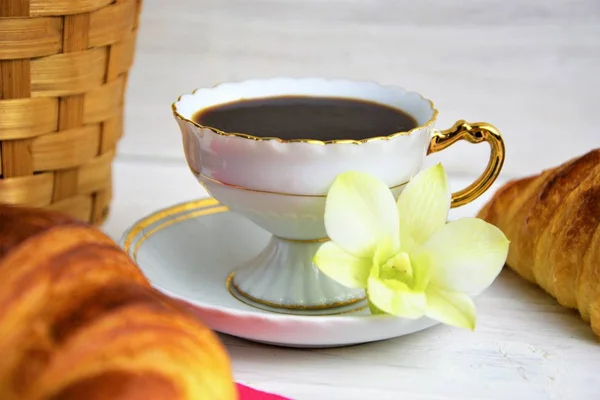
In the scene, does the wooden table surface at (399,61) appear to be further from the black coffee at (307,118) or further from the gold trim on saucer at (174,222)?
the black coffee at (307,118)

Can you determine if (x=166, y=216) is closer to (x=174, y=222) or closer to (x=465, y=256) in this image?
(x=174, y=222)

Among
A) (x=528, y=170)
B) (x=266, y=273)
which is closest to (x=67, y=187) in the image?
(x=266, y=273)

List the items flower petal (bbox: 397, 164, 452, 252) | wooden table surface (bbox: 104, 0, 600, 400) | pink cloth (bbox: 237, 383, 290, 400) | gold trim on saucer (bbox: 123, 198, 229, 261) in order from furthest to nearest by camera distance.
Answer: wooden table surface (bbox: 104, 0, 600, 400), gold trim on saucer (bbox: 123, 198, 229, 261), flower petal (bbox: 397, 164, 452, 252), pink cloth (bbox: 237, 383, 290, 400)

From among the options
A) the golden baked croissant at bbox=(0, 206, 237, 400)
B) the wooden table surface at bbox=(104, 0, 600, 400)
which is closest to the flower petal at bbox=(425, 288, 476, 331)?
the golden baked croissant at bbox=(0, 206, 237, 400)

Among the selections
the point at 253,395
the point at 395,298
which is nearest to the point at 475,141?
the point at 395,298

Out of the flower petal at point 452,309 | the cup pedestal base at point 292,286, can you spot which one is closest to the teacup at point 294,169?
the cup pedestal base at point 292,286

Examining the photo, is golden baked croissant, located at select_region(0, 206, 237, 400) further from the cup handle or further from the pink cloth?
the cup handle

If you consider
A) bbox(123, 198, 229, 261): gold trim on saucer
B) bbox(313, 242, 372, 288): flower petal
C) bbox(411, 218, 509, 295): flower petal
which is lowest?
bbox(123, 198, 229, 261): gold trim on saucer
